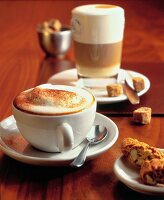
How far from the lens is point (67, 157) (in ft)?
2.53

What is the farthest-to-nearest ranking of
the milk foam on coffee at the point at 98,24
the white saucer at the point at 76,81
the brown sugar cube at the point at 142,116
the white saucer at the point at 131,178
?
1. the milk foam on coffee at the point at 98,24
2. the white saucer at the point at 76,81
3. the brown sugar cube at the point at 142,116
4. the white saucer at the point at 131,178

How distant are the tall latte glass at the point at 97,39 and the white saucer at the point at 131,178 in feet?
1.85

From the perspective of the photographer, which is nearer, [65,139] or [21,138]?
[65,139]

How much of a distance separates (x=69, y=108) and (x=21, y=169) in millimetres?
134

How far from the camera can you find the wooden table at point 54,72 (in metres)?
0.72

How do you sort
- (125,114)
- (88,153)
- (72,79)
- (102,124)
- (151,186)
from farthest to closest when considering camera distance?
(72,79)
(125,114)
(102,124)
(88,153)
(151,186)

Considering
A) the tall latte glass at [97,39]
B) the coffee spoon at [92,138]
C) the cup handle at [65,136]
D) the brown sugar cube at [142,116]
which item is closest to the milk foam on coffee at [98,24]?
the tall latte glass at [97,39]

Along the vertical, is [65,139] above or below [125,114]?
above

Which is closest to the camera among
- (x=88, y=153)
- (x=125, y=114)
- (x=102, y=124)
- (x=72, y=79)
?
(x=88, y=153)

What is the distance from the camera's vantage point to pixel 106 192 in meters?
0.71

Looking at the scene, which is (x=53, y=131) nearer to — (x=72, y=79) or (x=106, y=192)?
(x=106, y=192)

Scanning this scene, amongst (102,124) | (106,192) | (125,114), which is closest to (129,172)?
(106,192)

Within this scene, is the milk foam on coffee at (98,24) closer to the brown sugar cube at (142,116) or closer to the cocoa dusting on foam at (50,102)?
the brown sugar cube at (142,116)

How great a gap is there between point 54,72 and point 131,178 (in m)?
0.74
